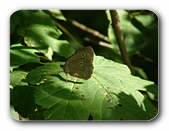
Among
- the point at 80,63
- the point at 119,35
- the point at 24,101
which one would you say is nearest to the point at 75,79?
the point at 80,63

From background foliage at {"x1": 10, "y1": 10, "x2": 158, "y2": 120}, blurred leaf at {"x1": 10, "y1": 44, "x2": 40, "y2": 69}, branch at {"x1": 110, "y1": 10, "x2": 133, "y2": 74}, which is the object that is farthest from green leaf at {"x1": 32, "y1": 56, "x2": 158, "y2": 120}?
branch at {"x1": 110, "y1": 10, "x2": 133, "y2": 74}

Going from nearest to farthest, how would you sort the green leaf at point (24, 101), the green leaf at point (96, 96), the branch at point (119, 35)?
the green leaf at point (96, 96), the green leaf at point (24, 101), the branch at point (119, 35)

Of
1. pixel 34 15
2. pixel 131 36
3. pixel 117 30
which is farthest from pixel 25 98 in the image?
pixel 131 36

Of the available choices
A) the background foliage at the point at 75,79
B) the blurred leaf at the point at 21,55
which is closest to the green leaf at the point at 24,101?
the background foliage at the point at 75,79

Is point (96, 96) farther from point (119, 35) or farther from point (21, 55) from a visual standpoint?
point (119, 35)

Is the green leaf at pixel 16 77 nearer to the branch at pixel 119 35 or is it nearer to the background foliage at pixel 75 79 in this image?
the background foliage at pixel 75 79
